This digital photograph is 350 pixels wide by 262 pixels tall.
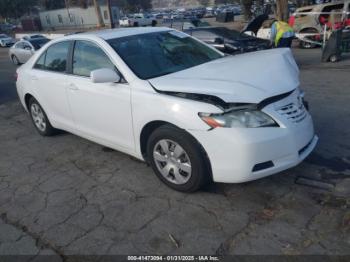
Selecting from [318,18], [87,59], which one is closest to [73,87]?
[87,59]

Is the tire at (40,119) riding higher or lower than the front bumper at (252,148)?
lower

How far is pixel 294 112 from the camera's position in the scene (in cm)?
334

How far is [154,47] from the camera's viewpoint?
420 centimetres

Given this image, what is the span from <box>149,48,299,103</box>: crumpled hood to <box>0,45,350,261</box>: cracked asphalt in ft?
3.36

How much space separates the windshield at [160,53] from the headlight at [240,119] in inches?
39.3

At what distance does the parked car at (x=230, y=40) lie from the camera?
10.0 metres

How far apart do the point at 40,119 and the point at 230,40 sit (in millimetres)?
6606

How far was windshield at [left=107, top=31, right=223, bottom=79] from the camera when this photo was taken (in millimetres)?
3883

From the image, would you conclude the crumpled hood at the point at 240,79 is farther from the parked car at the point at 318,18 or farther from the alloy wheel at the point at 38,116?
the parked car at the point at 318,18

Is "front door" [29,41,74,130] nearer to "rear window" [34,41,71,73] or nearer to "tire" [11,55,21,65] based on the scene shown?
"rear window" [34,41,71,73]

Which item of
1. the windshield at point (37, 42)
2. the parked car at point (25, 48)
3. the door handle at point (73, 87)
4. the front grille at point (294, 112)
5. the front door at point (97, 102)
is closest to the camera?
the front grille at point (294, 112)

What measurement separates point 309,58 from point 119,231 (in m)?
11.0

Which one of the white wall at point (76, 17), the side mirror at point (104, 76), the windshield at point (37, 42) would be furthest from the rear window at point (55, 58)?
the white wall at point (76, 17)

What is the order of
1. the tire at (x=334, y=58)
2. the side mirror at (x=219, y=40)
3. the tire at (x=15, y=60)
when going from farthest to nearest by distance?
the tire at (x=15, y=60)
the tire at (x=334, y=58)
the side mirror at (x=219, y=40)
